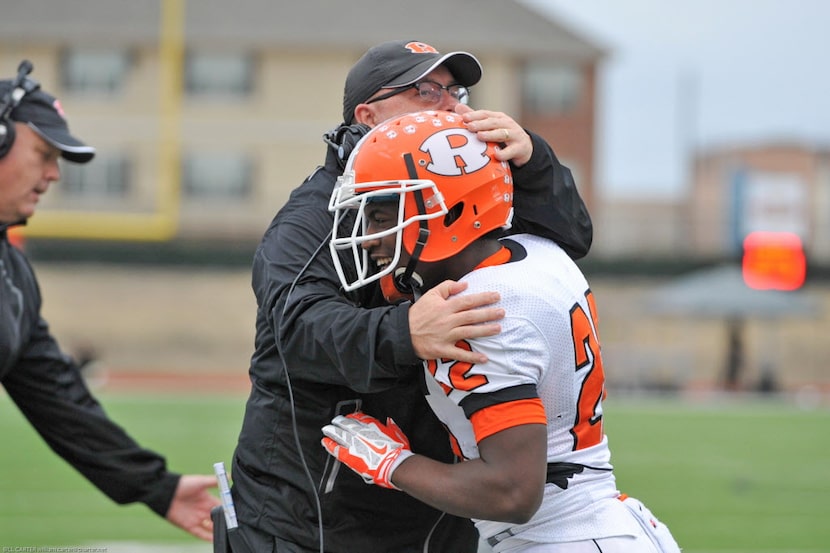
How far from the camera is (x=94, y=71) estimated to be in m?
33.0

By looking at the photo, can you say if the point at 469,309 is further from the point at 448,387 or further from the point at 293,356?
the point at 293,356

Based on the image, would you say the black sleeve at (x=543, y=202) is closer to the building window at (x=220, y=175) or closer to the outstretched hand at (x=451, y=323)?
the outstretched hand at (x=451, y=323)

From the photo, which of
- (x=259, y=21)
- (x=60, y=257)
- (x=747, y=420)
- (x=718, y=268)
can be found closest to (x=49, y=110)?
(x=747, y=420)

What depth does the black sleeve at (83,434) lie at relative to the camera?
4.07 meters

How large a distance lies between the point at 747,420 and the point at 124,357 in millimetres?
Answer: 17193

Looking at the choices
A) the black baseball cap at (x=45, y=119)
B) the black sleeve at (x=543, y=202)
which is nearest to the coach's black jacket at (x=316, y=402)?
the black sleeve at (x=543, y=202)

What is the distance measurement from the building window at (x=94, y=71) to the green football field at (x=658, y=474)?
51.5 feet

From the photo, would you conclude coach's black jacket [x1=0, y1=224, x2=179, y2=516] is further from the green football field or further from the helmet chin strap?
the green football field

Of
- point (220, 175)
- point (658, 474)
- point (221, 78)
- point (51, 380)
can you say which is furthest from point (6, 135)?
point (221, 78)

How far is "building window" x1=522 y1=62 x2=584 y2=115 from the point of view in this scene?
35.7 m

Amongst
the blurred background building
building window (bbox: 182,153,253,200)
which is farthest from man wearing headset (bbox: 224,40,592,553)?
building window (bbox: 182,153,253,200)

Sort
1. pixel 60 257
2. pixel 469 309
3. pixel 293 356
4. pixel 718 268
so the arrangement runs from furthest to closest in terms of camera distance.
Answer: pixel 718 268, pixel 60 257, pixel 293 356, pixel 469 309

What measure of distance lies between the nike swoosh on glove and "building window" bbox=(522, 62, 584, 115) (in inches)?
1310

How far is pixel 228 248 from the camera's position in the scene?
30.8 meters
